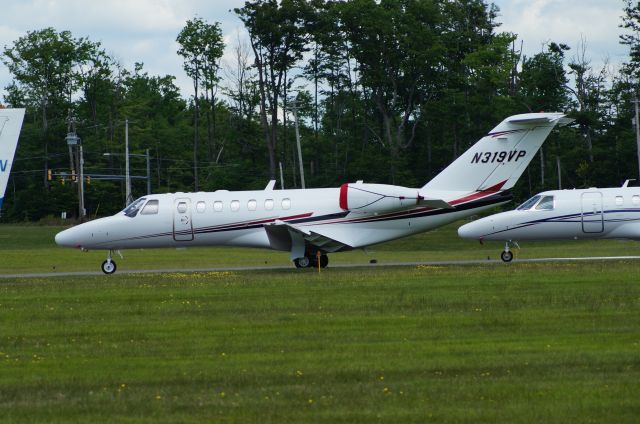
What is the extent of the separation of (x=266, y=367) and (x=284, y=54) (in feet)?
224

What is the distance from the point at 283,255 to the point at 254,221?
1241cm

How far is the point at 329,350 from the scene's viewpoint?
1527 centimetres

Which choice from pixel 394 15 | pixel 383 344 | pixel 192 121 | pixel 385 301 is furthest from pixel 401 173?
pixel 383 344

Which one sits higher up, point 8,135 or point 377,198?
point 8,135

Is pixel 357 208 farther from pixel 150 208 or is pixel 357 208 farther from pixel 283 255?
pixel 283 255

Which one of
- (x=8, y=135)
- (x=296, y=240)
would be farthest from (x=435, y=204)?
(x=8, y=135)

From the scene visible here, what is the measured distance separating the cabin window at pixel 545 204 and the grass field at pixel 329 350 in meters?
6.73

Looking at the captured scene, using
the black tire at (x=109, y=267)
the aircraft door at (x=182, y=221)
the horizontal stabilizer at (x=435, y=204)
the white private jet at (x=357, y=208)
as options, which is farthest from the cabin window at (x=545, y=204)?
the black tire at (x=109, y=267)

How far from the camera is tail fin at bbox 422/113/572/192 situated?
3162cm

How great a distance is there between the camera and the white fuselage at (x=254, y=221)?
31.6 m

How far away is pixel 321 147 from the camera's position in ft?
293

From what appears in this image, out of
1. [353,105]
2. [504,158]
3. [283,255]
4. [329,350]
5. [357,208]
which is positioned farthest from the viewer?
[353,105]

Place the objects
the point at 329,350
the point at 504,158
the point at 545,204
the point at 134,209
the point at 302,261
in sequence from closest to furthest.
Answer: the point at 329,350 < the point at 504,158 < the point at 302,261 < the point at 134,209 < the point at 545,204

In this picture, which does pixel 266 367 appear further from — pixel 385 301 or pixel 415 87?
pixel 415 87
